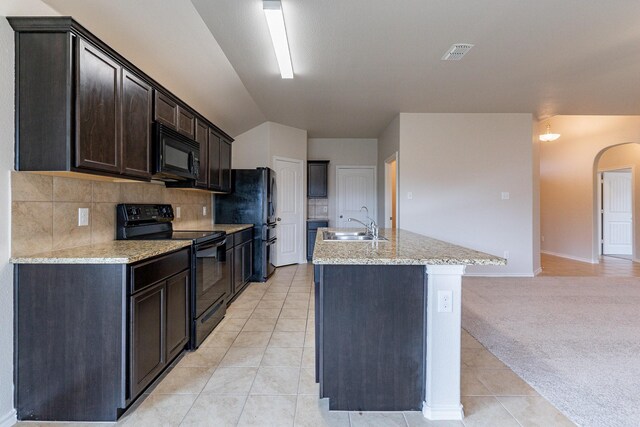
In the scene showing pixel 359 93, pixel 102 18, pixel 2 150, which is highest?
pixel 359 93

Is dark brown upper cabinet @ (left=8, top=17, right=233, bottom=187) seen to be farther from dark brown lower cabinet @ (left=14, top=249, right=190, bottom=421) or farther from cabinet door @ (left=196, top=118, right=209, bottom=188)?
cabinet door @ (left=196, top=118, right=209, bottom=188)

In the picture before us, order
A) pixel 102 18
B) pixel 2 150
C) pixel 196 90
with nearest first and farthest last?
pixel 2 150 < pixel 102 18 < pixel 196 90

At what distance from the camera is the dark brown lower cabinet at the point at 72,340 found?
1645 mm

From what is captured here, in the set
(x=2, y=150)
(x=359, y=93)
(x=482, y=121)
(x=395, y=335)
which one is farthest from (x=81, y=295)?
(x=482, y=121)

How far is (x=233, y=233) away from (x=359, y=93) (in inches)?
92.3

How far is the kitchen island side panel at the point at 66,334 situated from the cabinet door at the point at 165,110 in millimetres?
1265

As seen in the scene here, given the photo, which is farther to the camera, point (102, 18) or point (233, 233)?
point (233, 233)

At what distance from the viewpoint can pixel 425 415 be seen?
5.56ft

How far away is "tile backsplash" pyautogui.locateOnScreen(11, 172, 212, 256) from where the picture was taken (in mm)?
1672

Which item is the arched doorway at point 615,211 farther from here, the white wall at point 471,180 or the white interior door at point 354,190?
the white interior door at point 354,190

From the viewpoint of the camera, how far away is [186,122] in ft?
9.50

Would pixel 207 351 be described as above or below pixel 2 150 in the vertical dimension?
below

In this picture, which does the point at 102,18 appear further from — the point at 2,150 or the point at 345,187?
the point at 345,187

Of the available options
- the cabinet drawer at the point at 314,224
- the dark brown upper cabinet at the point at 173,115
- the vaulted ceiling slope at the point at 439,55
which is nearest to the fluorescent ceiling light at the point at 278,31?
the vaulted ceiling slope at the point at 439,55
